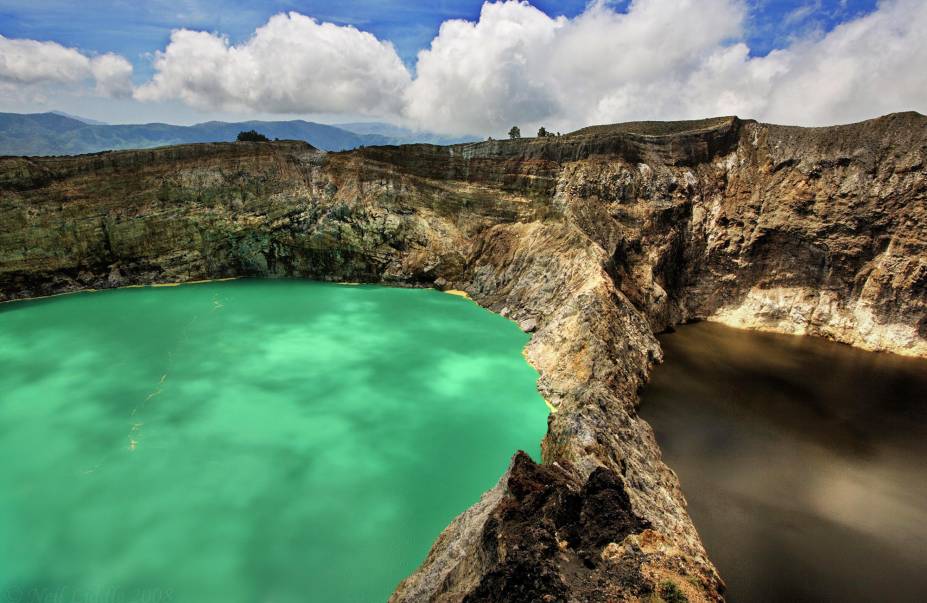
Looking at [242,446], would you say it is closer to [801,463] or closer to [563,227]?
[801,463]

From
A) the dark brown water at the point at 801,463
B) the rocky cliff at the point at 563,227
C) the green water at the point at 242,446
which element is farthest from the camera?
the rocky cliff at the point at 563,227

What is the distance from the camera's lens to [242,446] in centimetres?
1396

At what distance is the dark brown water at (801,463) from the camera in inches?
420

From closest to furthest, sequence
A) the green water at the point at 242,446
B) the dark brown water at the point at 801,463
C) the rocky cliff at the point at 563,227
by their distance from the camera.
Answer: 1. the green water at the point at 242,446
2. the dark brown water at the point at 801,463
3. the rocky cliff at the point at 563,227

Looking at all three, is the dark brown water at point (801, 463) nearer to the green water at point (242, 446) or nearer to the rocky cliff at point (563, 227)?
the rocky cliff at point (563, 227)

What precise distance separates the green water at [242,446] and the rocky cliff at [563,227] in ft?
14.9

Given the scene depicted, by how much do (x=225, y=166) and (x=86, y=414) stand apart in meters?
22.4

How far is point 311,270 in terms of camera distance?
109 ft

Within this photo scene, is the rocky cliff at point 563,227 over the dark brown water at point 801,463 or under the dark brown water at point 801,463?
over

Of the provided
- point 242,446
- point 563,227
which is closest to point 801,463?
point 563,227

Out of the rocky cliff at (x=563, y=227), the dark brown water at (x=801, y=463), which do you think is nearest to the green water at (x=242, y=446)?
the rocky cliff at (x=563, y=227)

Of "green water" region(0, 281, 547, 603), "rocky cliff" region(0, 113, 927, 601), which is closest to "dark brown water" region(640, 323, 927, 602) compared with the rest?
"rocky cliff" region(0, 113, 927, 601)

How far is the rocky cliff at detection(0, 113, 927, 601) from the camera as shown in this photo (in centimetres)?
2350

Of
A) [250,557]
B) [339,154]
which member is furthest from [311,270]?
[250,557]
